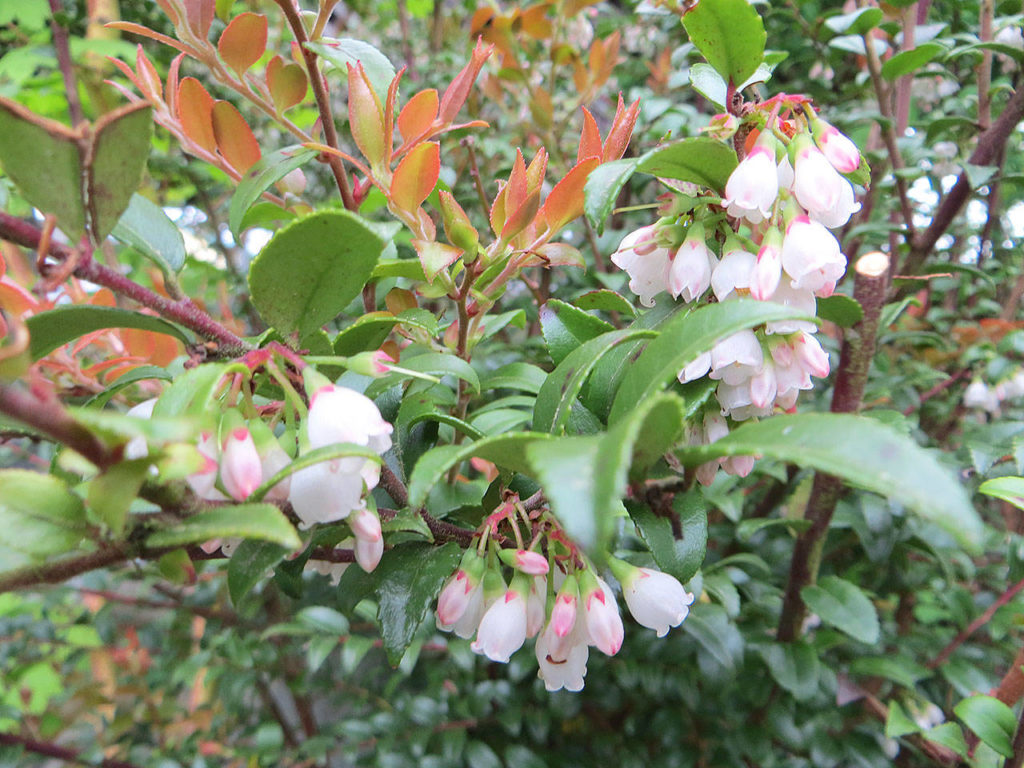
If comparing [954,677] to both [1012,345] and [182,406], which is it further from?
[182,406]

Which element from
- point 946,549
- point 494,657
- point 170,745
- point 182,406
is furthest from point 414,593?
point 170,745

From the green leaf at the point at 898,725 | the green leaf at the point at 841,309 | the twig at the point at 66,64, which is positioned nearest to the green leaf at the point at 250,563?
the green leaf at the point at 841,309

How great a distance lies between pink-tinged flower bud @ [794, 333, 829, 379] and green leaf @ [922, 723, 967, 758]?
45 centimetres

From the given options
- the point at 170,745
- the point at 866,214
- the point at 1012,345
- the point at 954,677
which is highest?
the point at 866,214

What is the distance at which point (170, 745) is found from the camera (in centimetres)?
122

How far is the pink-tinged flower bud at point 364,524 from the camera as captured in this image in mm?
341

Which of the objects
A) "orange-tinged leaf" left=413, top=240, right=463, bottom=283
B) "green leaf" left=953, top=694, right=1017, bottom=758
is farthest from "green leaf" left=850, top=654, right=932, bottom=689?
"orange-tinged leaf" left=413, top=240, right=463, bottom=283

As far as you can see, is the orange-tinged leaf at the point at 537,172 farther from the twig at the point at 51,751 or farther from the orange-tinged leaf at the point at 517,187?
the twig at the point at 51,751

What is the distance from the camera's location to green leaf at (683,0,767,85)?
0.40m

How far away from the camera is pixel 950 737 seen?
0.62 metres

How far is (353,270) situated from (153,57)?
1333 mm

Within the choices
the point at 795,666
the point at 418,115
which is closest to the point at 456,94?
the point at 418,115

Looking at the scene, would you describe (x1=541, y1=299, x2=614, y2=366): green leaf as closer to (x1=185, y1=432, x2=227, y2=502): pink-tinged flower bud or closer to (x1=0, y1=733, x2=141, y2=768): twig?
(x1=185, y1=432, x2=227, y2=502): pink-tinged flower bud

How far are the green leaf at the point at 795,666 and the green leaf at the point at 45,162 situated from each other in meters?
0.79
